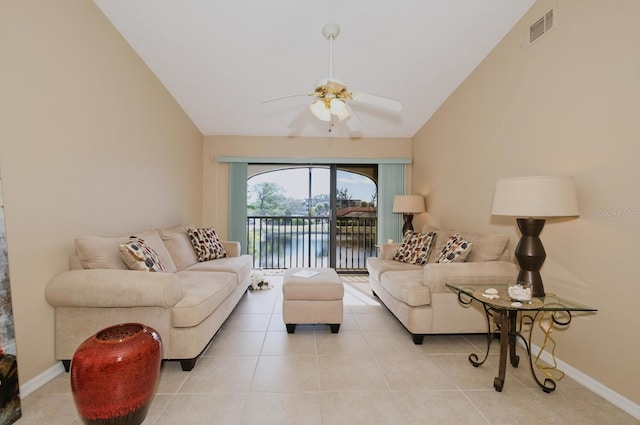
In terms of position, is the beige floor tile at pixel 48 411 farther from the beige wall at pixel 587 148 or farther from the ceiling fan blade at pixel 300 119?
the ceiling fan blade at pixel 300 119

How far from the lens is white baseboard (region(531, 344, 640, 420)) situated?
165cm

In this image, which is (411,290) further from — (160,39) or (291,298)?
(160,39)

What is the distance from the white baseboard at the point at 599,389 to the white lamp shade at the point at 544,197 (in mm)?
1091

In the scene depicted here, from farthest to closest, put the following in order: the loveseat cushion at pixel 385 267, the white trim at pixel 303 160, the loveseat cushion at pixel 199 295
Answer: the white trim at pixel 303 160 < the loveseat cushion at pixel 385 267 < the loveseat cushion at pixel 199 295

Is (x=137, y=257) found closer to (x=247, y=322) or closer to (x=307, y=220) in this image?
(x=247, y=322)

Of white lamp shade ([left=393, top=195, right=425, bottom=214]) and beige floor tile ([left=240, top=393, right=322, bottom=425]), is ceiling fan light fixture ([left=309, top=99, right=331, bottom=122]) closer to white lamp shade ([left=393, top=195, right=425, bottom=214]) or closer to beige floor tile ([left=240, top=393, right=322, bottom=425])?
beige floor tile ([left=240, top=393, right=322, bottom=425])

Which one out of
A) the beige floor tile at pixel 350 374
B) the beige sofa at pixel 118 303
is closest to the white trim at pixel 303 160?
the beige sofa at pixel 118 303

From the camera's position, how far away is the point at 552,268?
2.23 metres

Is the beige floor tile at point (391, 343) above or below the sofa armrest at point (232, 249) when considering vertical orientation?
below

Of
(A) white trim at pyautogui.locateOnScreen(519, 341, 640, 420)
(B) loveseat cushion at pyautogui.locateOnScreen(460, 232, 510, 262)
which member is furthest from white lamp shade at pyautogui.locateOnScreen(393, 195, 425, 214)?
(A) white trim at pyautogui.locateOnScreen(519, 341, 640, 420)

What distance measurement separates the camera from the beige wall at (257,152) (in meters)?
4.90

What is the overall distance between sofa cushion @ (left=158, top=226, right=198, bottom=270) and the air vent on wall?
3.90 meters

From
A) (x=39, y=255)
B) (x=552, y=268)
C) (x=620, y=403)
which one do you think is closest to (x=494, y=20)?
(x=552, y=268)

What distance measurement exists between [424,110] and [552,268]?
2.73 metres
